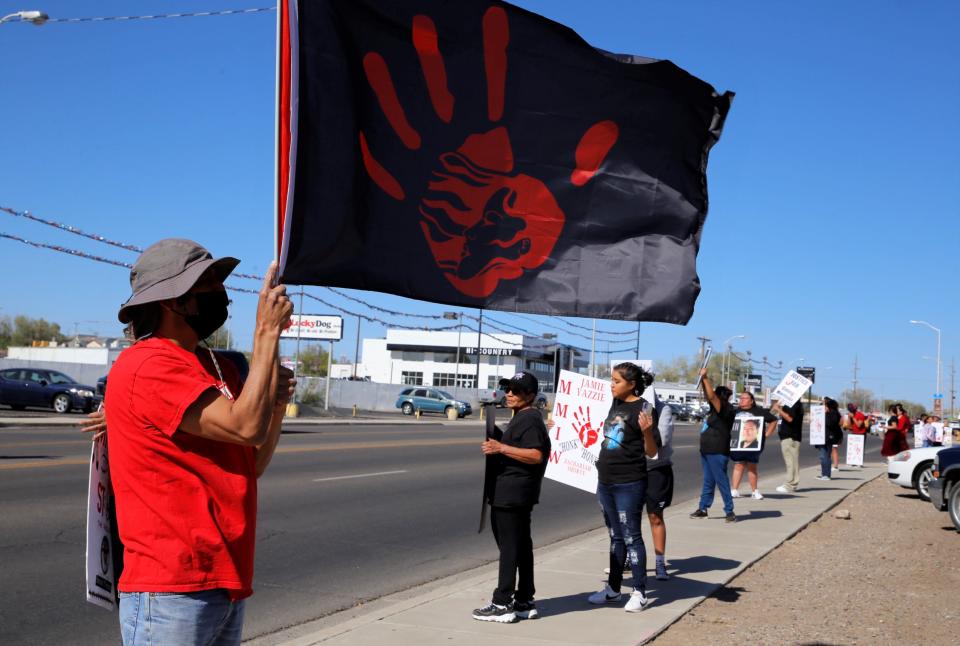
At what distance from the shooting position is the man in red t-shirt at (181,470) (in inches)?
109

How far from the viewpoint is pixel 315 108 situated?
12.7 ft

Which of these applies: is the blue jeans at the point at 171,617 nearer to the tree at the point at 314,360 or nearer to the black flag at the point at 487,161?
the black flag at the point at 487,161

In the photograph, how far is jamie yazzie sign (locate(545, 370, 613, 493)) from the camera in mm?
9297

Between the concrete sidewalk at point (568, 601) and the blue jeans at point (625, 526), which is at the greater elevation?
the blue jeans at point (625, 526)

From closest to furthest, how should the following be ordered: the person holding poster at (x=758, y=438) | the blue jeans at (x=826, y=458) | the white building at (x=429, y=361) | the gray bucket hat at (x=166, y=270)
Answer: the gray bucket hat at (x=166, y=270), the person holding poster at (x=758, y=438), the blue jeans at (x=826, y=458), the white building at (x=429, y=361)

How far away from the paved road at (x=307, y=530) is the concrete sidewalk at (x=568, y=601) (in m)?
0.56

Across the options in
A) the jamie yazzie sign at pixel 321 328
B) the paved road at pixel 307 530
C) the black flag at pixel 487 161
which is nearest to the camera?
the black flag at pixel 487 161

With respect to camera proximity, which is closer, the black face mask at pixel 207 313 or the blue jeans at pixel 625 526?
the black face mask at pixel 207 313

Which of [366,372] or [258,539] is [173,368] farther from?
[366,372]

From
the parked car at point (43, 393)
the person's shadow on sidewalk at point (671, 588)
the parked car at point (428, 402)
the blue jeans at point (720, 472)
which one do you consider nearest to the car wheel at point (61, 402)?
the parked car at point (43, 393)

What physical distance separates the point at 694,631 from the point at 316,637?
277 centimetres

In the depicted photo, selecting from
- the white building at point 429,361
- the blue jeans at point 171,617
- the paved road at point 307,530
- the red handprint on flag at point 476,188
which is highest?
the white building at point 429,361

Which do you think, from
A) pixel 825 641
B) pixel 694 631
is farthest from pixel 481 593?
pixel 825 641

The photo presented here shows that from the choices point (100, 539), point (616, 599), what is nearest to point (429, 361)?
point (616, 599)
